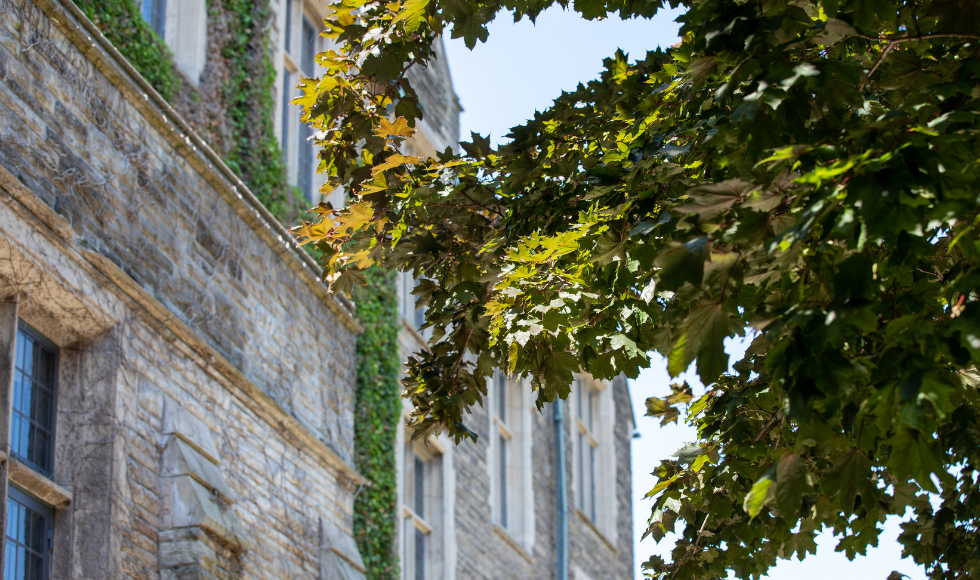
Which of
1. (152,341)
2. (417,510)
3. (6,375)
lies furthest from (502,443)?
(6,375)

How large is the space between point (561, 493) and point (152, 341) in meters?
9.51

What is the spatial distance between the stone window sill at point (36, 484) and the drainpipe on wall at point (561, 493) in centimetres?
931

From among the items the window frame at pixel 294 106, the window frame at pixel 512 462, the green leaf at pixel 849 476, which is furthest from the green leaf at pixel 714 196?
the window frame at pixel 512 462

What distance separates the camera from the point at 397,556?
1160 centimetres

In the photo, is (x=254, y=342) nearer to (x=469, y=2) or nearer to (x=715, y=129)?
(x=469, y=2)

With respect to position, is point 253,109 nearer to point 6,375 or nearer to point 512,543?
point 6,375

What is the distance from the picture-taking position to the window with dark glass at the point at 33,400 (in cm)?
731

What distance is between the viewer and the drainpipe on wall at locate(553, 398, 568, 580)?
16.3m

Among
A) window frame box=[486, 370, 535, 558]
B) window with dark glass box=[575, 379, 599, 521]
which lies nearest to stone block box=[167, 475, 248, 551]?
window frame box=[486, 370, 535, 558]

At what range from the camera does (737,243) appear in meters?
3.98

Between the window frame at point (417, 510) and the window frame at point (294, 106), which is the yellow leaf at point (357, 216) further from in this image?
the window frame at point (417, 510)

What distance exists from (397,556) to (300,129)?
14.7 feet

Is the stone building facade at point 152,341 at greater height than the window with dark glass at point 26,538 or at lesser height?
greater

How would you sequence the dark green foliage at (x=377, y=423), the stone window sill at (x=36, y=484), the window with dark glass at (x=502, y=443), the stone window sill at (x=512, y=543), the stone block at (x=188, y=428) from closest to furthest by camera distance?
the stone window sill at (x=36, y=484), the stone block at (x=188, y=428), the dark green foliage at (x=377, y=423), the stone window sill at (x=512, y=543), the window with dark glass at (x=502, y=443)
